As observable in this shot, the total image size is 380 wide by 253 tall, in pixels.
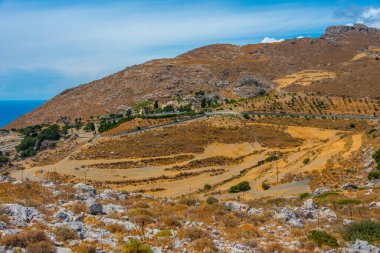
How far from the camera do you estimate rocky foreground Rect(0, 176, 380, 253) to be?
1145 cm

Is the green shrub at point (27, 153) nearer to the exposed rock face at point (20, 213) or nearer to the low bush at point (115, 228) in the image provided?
the exposed rock face at point (20, 213)

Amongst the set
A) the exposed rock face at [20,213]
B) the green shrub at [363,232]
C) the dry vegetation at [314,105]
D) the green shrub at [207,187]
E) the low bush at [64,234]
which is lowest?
the green shrub at [207,187]

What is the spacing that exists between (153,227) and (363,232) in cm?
809

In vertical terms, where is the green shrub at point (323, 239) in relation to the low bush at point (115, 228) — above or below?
below

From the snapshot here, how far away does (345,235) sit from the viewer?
1407cm

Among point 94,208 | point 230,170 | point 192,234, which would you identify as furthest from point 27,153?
point 192,234

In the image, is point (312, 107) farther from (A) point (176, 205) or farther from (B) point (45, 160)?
(A) point (176, 205)

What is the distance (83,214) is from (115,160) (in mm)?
41198

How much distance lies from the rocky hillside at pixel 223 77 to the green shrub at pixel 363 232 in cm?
8704

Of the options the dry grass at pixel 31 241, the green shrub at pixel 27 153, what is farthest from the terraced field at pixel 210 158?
the dry grass at pixel 31 241

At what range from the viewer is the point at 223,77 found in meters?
126

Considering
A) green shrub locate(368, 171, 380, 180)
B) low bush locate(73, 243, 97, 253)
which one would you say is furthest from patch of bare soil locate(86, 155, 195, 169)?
low bush locate(73, 243, 97, 253)

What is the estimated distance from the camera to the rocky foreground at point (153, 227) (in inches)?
451

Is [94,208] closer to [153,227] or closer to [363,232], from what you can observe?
[153,227]
